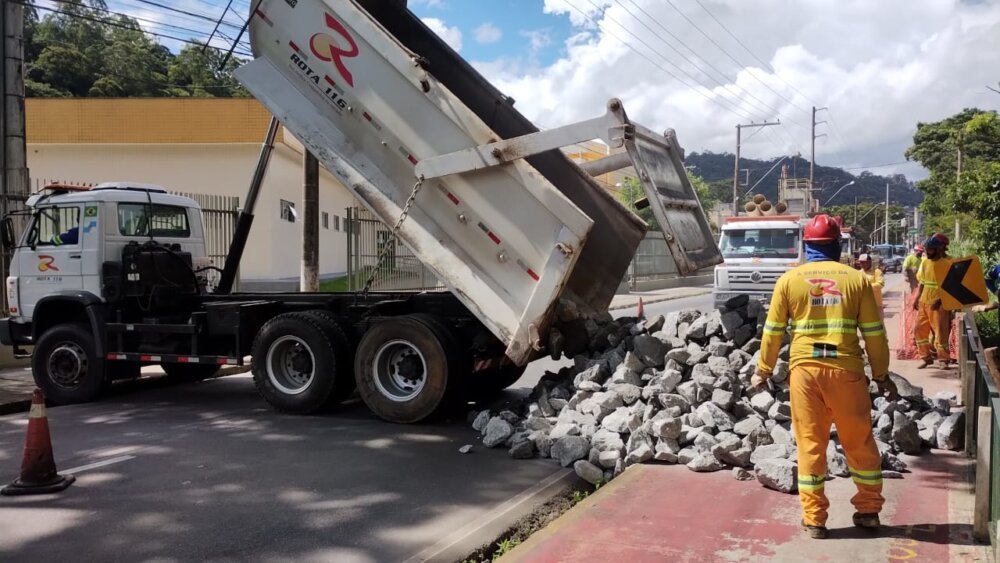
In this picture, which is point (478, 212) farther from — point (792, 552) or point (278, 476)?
point (792, 552)

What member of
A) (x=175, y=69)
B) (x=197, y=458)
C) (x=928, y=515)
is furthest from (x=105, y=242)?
(x=175, y=69)

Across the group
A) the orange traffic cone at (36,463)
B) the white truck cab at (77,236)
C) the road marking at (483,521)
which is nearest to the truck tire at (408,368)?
the road marking at (483,521)

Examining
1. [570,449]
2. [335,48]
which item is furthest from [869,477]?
[335,48]

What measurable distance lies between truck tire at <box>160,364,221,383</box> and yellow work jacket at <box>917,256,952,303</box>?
364 inches

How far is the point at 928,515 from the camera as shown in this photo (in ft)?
14.4

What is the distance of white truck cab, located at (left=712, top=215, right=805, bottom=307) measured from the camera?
15758 millimetres

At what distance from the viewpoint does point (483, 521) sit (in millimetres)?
4539

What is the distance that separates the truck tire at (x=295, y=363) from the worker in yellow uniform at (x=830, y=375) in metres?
4.36

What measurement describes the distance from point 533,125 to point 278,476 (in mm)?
4341

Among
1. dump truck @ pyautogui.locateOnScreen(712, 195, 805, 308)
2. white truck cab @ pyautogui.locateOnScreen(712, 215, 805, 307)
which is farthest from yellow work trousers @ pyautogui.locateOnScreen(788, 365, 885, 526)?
white truck cab @ pyautogui.locateOnScreen(712, 215, 805, 307)

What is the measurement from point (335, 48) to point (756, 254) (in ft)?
38.9

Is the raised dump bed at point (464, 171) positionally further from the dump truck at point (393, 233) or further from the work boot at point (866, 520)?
the work boot at point (866, 520)

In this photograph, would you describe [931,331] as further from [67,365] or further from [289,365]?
[67,365]

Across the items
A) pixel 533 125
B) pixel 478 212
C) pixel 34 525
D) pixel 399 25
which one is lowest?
pixel 34 525
